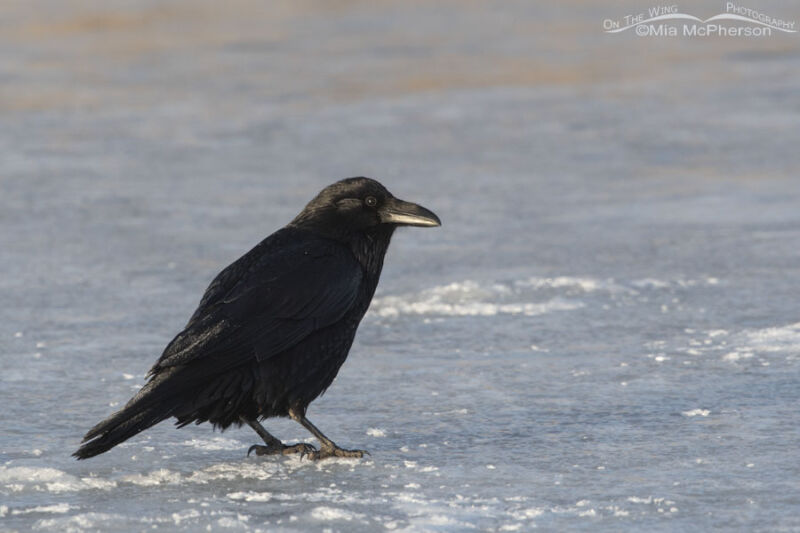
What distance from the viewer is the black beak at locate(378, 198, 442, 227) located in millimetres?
4699

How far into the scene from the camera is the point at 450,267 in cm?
694

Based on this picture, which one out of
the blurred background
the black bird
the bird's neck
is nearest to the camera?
the blurred background

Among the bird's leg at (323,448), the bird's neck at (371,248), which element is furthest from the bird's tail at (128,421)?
the bird's neck at (371,248)

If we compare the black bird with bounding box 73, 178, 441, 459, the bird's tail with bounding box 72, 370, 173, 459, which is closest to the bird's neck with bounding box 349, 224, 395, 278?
the black bird with bounding box 73, 178, 441, 459

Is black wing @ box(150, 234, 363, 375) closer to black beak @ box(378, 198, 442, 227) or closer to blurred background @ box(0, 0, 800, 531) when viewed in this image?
black beak @ box(378, 198, 442, 227)

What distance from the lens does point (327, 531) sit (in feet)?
11.1

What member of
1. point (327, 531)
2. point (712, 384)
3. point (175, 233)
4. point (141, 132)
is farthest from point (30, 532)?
point (141, 132)

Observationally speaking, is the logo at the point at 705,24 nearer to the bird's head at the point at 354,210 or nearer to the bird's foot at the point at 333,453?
the bird's head at the point at 354,210

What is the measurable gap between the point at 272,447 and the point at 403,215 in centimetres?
92

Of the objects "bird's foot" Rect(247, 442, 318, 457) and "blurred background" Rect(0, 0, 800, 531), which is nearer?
"blurred background" Rect(0, 0, 800, 531)

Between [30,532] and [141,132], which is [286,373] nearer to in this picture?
[30,532]

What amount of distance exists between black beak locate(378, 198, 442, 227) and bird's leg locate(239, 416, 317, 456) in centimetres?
81

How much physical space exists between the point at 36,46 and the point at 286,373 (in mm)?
12210

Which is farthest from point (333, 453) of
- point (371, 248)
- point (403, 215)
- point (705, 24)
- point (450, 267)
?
point (705, 24)
